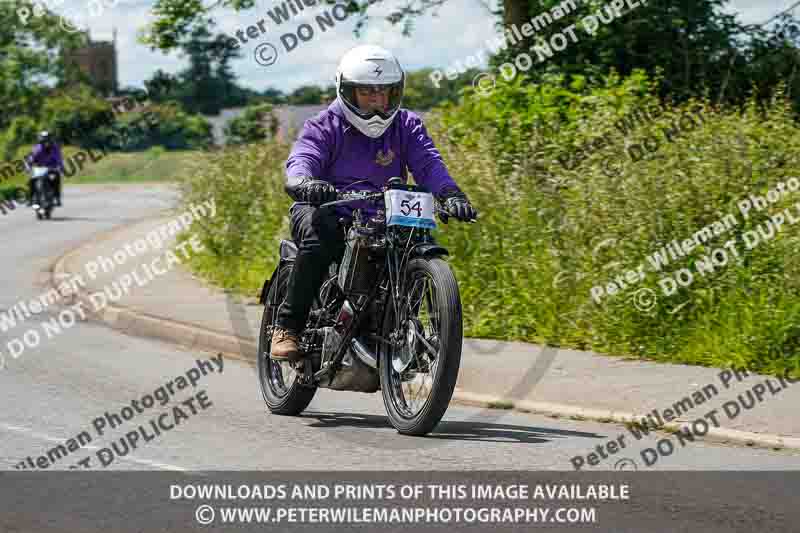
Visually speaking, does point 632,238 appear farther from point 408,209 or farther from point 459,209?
point 408,209

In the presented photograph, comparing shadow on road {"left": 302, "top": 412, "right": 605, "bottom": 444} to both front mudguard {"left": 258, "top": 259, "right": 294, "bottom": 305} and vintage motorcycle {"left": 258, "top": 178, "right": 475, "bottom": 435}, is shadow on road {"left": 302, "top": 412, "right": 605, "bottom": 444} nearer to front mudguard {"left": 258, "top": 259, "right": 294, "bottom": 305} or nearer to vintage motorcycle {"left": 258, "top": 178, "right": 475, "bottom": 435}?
vintage motorcycle {"left": 258, "top": 178, "right": 475, "bottom": 435}

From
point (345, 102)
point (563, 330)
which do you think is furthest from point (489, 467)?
point (563, 330)

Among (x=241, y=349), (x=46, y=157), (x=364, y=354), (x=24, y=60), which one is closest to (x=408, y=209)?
(x=364, y=354)

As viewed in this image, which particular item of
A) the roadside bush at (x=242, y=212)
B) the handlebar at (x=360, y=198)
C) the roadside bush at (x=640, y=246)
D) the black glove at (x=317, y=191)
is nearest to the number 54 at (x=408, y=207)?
the handlebar at (x=360, y=198)

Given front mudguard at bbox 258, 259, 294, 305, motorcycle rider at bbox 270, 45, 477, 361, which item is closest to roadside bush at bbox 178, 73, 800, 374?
motorcycle rider at bbox 270, 45, 477, 361

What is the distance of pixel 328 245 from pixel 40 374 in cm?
366

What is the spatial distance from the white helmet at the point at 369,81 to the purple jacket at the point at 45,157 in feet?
79.2

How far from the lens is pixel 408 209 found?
7203 mm

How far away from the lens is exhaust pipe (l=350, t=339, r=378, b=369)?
765 centimetres

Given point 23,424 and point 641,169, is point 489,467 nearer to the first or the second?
point 23,424

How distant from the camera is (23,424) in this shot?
8.18 meters

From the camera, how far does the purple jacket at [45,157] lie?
3066cm

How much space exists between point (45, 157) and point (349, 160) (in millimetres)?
24415

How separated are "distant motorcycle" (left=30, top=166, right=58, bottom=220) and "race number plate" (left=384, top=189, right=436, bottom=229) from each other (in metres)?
24.4
